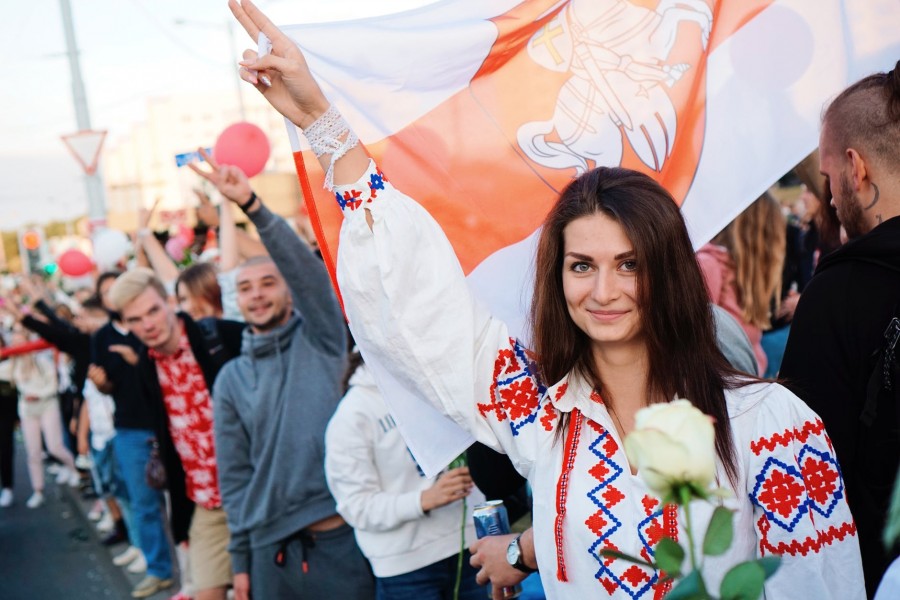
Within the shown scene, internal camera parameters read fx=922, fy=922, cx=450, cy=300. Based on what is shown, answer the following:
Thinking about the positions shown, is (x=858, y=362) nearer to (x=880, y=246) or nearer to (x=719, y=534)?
(x=880, y=246)

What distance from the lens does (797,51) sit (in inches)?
110

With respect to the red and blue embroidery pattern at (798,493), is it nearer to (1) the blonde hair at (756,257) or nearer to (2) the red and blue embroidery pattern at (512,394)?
(2) the red and blue embroidery pattern at (512,394)

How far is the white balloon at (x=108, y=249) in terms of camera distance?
36.7ft

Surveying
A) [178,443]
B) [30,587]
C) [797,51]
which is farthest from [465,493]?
[30,587]

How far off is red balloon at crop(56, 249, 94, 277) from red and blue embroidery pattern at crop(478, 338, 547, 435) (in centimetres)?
1244

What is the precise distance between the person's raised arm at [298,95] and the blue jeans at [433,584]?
189 centimetres

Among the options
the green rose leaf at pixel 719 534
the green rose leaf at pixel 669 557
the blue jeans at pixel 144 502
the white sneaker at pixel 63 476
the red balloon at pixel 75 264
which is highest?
the red balloon at pixel 75 264

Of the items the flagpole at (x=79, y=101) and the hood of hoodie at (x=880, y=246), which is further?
the flagpole at (x=79, y=101)

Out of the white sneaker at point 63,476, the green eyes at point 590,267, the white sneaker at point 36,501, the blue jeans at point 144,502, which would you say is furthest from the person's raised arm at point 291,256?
the white sneaker at point 63,476

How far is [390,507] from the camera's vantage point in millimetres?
3428

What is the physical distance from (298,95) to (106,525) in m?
8.56

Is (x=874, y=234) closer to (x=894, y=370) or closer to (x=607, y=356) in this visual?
(x=894, y=370)

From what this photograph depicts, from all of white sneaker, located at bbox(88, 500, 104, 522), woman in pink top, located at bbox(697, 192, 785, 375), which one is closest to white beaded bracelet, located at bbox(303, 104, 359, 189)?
woman in pink top, located at bbox(697, 192, 785, 375)

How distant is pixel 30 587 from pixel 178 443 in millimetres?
3713
